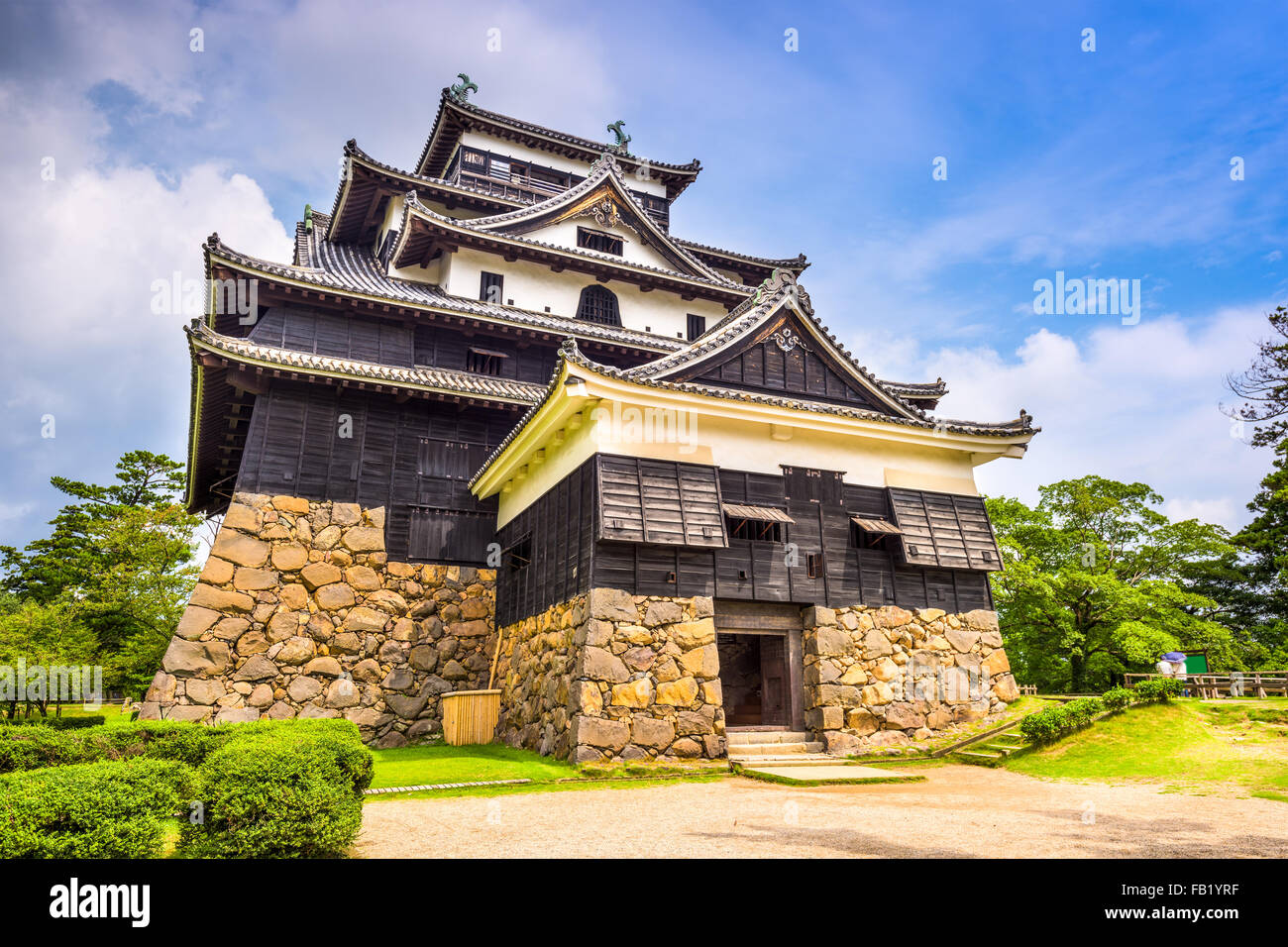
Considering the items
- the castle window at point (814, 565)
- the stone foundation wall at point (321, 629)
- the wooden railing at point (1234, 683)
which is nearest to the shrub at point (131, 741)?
the stone foundation wall at point (321, 629)

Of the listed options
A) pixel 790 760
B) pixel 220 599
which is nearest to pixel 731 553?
pixel 790 760

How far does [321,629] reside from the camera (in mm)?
17625

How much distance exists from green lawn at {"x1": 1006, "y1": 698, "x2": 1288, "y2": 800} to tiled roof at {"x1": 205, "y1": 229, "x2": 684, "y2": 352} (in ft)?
48.5

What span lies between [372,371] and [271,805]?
48.3 feet

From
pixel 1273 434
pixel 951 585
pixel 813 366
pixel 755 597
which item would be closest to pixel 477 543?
pixel 755 597

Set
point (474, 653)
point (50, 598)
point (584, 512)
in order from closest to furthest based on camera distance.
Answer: point (584, 512) → point (474, 653) → point (50, 598)

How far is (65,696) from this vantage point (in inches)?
873

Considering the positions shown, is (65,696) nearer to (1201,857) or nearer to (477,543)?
(477,543)

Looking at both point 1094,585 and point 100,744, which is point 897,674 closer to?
point 100,744

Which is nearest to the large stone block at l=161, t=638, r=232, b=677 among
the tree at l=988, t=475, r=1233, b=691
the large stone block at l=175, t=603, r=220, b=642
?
the large stone block at l=175, t=603, r=220, b=642

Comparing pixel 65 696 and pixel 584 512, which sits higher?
pixel 584 512

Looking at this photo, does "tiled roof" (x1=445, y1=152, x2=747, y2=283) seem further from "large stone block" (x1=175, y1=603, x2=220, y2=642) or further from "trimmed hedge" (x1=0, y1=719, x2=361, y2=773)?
"trimmed hedge" (x1=0, y1=719, x2=361, y2=773)

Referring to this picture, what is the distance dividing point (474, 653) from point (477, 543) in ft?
9.28

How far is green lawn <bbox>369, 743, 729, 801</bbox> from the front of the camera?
11125 mm
